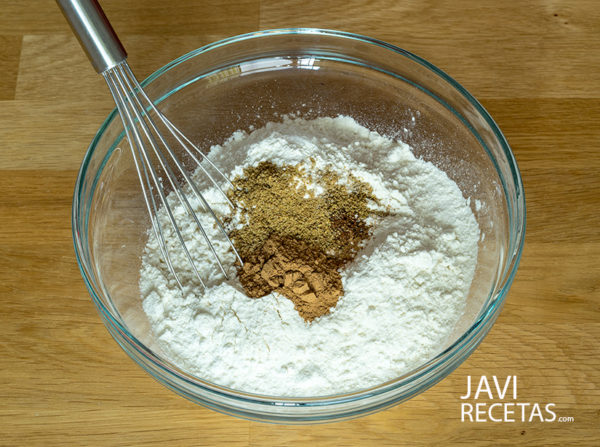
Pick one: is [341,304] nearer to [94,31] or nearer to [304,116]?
[304,116]

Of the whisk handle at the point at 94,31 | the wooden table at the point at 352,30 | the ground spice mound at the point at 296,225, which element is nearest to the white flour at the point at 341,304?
the ground spice mound at the point at 296,225

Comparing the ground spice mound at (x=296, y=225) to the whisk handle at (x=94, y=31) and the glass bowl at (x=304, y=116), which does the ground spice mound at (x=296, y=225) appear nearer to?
the glass bowl at (x=304, y=116)

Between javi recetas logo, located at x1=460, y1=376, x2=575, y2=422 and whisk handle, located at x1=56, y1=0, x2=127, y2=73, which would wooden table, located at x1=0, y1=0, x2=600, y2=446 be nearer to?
javi recetas logo, located at x1=460, y1=376, x2=575, y2=422

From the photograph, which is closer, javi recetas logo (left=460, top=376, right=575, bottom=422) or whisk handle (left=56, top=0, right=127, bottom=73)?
whisk handle (left=56, top=0, right=127, bottom=73)

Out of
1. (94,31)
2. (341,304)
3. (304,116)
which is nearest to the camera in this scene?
(94,31)

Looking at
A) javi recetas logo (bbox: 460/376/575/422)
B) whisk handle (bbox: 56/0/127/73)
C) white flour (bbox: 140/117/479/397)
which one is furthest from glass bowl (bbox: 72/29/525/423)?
whisk handle (bbox: 56/0/127/73)

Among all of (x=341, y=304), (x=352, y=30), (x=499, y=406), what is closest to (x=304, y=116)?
(x=352, y=30)
